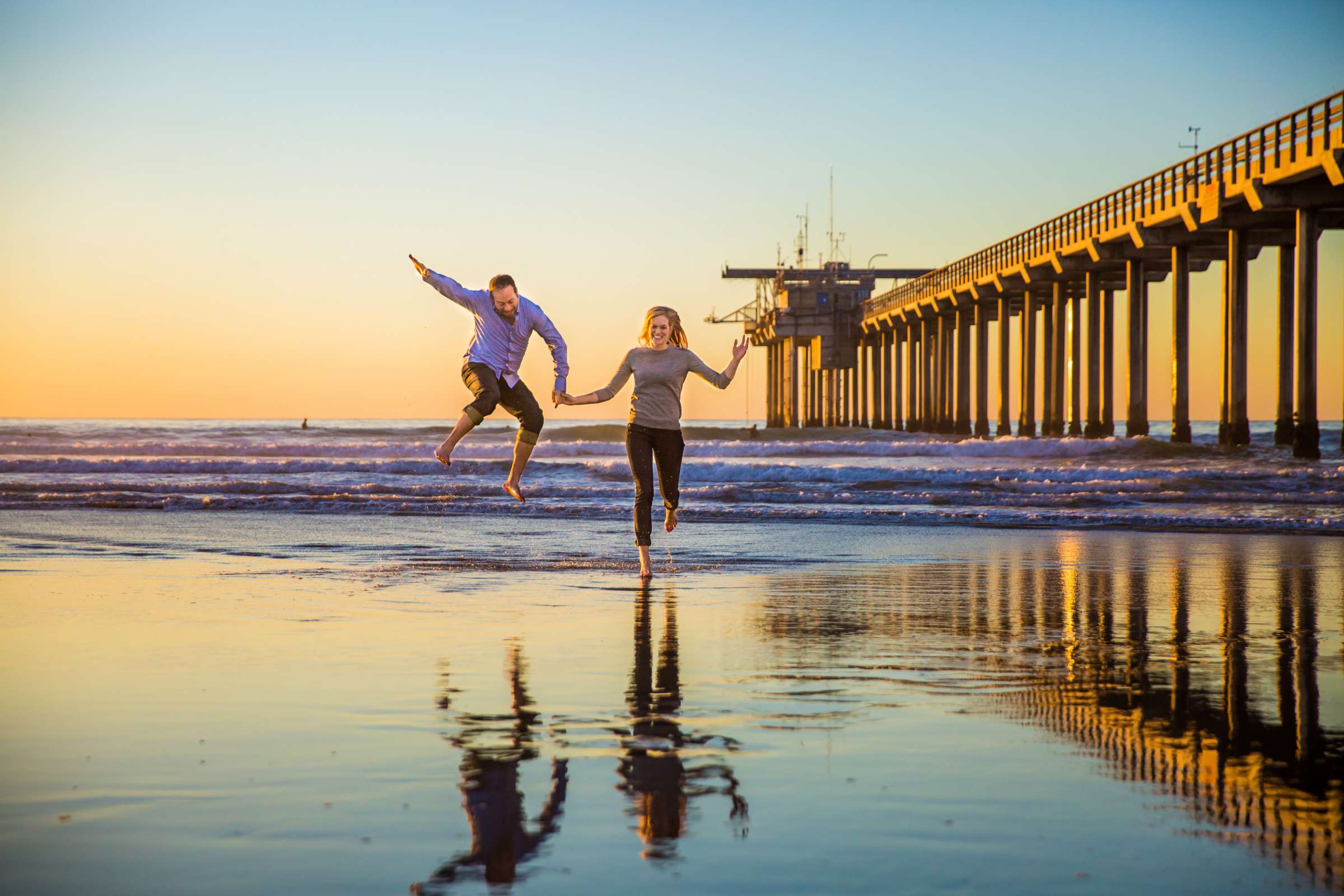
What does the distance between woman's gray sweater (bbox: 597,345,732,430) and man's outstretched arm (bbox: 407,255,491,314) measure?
1.86 meters

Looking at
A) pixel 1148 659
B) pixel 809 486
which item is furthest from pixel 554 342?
pixel 809 486

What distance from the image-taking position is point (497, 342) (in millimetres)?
10062

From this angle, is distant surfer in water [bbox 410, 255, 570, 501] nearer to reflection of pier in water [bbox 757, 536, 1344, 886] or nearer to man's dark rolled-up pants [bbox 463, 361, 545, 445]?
man's dark rolled-up pants [bbox 463, 361, 545, 445]

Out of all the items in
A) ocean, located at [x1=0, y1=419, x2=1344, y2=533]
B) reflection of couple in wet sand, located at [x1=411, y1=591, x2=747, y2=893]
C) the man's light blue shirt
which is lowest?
reflection of couple in wet sand, located at [x1=411, y1=591, x2=747, y2=893]

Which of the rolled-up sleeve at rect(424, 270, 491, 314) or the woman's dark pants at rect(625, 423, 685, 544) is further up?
the rolled-up sleeve at rect(424, 270, 491, 314)

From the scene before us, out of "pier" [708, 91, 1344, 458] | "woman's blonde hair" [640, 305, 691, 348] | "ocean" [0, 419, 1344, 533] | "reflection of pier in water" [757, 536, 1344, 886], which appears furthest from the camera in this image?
"pier" [708, 91, 1344, 458]

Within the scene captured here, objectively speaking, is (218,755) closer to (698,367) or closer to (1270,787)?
(1270,787)

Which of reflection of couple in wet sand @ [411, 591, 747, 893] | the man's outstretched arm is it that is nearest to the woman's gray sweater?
the man's outstretched arm

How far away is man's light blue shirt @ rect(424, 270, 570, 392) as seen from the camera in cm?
1003

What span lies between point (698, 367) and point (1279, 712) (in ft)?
16.2

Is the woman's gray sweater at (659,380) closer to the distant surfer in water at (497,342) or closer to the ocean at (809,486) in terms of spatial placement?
the distant surfer in water at (497,342)

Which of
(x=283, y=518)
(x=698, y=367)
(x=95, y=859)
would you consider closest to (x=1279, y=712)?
(x=95, y=859)

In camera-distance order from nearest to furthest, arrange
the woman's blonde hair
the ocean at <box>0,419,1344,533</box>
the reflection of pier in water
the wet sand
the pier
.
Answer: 1. the wet sand
2. the reflection of pier in water
3. the woman's blonde hair
4. the ocean at <box>0,419,1344,533</box>
5. the pier

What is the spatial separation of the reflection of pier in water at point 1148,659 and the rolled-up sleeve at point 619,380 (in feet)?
5.17
